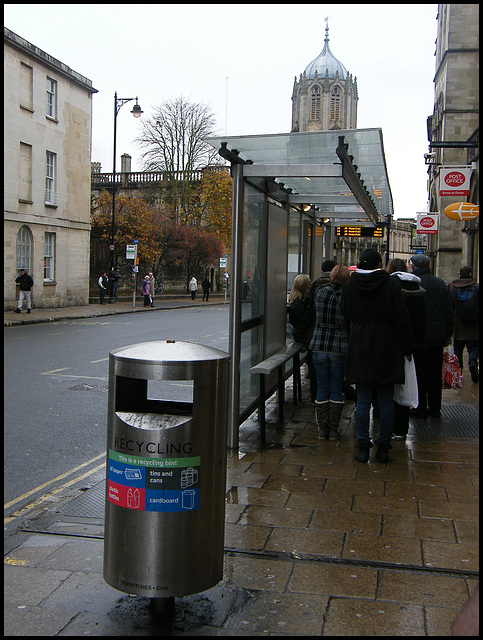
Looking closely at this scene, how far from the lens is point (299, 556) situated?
13.0ft

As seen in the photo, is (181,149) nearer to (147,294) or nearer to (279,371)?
(147,294)

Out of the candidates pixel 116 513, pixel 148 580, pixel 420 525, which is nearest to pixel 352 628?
pixel 148 580

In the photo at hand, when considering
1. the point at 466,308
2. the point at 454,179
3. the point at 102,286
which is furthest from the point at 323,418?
the point at 102,286

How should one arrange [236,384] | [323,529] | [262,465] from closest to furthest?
[323,529] → [262,465] → [236,384]

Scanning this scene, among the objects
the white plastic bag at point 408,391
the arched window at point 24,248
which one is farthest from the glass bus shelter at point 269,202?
the arched window at point 24,248

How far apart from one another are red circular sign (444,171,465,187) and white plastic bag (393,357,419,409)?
1292 cm

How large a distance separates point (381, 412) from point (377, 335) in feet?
2.45

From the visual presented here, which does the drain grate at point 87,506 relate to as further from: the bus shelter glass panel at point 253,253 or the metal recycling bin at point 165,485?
the bus shelter glass panel at point 253,253

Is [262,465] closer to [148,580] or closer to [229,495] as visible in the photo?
[229,495]

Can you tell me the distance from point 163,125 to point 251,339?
47.8 metres

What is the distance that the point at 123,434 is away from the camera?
3.23 m

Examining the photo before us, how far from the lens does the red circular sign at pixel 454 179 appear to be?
18.1 metres

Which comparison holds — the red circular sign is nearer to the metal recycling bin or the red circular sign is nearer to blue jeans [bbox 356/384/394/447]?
blue jeans [bbox 356/384/394/447]

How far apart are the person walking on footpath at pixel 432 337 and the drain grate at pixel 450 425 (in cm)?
22
